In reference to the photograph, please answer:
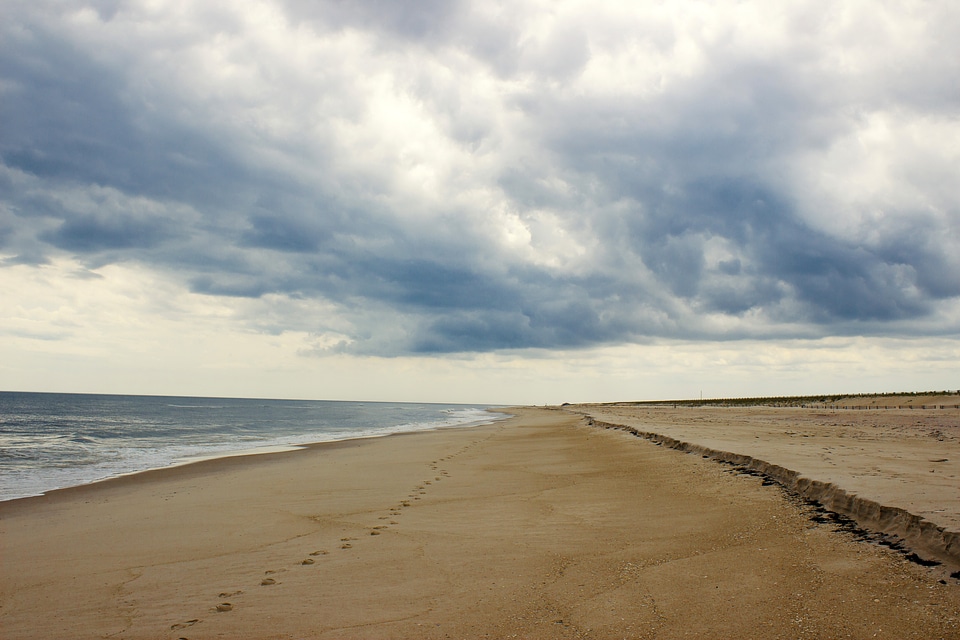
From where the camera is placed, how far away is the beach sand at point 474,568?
4.90 m

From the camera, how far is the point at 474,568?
662 centimetres

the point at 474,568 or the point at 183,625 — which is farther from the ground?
the point at 474,568

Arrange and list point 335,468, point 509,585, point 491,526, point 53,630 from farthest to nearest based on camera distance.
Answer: point 335,468
point 491,526
point 509,585
point 53,630

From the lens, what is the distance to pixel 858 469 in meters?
9.74

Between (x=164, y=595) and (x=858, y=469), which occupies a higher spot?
(x=858, y=469)

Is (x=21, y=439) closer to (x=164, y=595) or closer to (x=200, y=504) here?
(x=200, y=504)

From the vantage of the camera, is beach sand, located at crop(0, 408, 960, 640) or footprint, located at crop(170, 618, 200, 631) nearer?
beach sand, located at crop(0, 408, 960, 640)

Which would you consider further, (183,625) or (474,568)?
(474,568)

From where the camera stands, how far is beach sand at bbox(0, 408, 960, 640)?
4.90 meters

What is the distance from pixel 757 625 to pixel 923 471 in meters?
7.21

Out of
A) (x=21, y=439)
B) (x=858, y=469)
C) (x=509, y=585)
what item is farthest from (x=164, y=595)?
(x=21, y=439)

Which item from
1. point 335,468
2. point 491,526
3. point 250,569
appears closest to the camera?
point 250,569

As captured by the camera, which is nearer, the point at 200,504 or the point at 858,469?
the point at 858,469

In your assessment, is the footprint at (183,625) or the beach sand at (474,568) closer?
the beach sand at (474,568)
